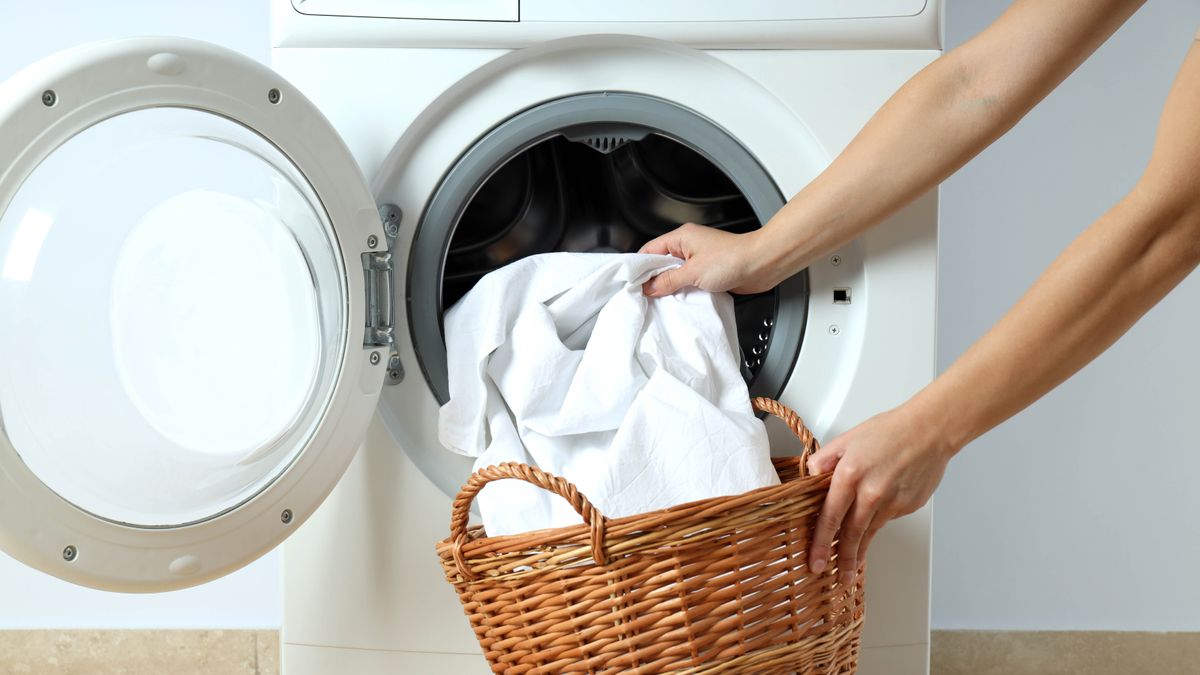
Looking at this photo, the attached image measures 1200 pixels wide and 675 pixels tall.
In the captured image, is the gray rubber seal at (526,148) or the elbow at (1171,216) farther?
the gray rubber seal at (526,148)

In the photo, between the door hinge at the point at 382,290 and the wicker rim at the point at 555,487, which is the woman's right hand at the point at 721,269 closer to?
the wicker rim at the point at 555,487

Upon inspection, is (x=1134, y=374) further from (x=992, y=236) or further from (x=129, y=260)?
(x=129, y=260)

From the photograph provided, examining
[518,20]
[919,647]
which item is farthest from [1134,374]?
[518,20]

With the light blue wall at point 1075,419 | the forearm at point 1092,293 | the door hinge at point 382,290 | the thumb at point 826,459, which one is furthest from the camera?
the light blue wall at point 1075,419

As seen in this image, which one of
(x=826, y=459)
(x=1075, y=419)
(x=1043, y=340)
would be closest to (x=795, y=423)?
(x=826, y=459)

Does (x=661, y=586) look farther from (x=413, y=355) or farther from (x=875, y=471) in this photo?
Result: (x=413, y=355)

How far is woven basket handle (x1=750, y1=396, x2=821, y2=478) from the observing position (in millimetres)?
792

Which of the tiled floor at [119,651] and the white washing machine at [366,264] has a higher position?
the white washing machine at [366,264]

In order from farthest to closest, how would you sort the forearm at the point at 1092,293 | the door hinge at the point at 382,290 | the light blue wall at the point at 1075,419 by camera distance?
the light blue wall at the point at 1075,419 < the door hinge at the point at 382,290 < the forearm at the point at 1092,293

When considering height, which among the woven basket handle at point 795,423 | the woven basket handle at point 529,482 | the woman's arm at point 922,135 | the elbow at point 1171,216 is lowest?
the woven basket handle at point 529,482

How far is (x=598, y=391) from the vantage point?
800mm

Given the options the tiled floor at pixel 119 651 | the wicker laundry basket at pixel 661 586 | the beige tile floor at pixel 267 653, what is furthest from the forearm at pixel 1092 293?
the tiled floor at pixel 119 651

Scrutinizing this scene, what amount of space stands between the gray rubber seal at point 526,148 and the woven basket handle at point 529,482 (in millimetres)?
178

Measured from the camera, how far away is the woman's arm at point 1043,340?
61cm
